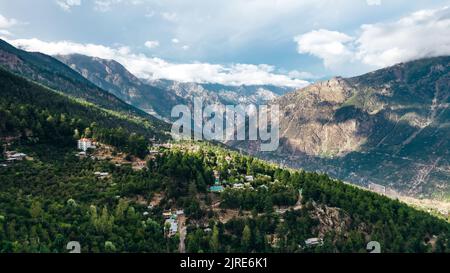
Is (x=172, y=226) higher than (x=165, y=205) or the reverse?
the reverse


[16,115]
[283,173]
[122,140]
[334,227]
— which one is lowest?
[334,227]

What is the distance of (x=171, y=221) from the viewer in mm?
75312

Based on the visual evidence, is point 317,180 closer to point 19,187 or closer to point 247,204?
point 247,204

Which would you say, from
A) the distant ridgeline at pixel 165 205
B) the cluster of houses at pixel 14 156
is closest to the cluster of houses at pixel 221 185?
the distant ridgeline at pixel 165 205

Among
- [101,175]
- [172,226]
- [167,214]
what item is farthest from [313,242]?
[101,175]

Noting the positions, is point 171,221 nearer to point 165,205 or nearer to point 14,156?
point 165,205

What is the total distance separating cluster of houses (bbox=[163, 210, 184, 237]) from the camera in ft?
231

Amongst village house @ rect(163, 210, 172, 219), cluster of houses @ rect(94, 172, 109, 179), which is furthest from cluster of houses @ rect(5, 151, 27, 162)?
village house @ rect(163, 210, 172, 219)

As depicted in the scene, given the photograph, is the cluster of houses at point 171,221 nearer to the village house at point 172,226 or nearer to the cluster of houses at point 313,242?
the village house at point 172,226

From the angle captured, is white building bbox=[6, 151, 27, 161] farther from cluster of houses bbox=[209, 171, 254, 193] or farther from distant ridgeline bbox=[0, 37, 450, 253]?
cluster of houses bbox=[209, 171, 254, 193]

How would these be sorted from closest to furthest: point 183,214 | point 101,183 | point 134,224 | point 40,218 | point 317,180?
point 40,218 < point 134,224 < point 183,214 < point 101,183 < point 317,180
